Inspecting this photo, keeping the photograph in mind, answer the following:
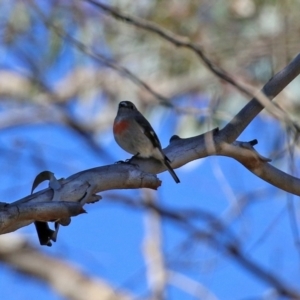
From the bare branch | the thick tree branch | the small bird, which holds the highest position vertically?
the small bird

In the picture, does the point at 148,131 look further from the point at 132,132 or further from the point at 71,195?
the point at 71,195

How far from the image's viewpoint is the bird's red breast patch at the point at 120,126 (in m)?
3.12

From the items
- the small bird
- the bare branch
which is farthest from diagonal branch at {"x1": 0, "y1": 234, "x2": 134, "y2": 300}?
the bare branch

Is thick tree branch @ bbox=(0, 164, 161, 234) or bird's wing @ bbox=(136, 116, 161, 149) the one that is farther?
bird's wing @ bbox=(136, 116, 161, 149)

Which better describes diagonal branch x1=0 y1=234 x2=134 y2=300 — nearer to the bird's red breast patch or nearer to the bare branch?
the bird's red breast patch

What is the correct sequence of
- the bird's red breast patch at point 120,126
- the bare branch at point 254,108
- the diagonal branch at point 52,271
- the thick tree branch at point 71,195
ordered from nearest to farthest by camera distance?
the thick tree branch at point 71,195 → the bare branch at point 254,108 → the bird's red breast patch at point 120,126 → the diagonal branch at point 52,271

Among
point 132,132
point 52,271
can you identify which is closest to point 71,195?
point 132,132

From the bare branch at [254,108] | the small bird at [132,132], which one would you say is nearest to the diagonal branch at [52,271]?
Result: the small bird at [132,132]

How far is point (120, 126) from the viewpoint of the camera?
3.13 metres

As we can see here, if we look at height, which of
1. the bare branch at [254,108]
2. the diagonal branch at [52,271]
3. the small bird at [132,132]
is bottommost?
the bare branch at [254,108]

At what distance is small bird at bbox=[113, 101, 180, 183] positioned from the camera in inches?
109

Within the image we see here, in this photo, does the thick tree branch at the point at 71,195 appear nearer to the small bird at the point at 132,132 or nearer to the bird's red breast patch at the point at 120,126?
the small bird at the point at 132,132

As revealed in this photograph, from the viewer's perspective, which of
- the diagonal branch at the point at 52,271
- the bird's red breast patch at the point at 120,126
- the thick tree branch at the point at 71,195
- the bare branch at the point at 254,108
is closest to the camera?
the thick tree branch at the point at 71,195

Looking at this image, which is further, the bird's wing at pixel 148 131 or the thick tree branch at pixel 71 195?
the bird's wing at pixel 148 131
